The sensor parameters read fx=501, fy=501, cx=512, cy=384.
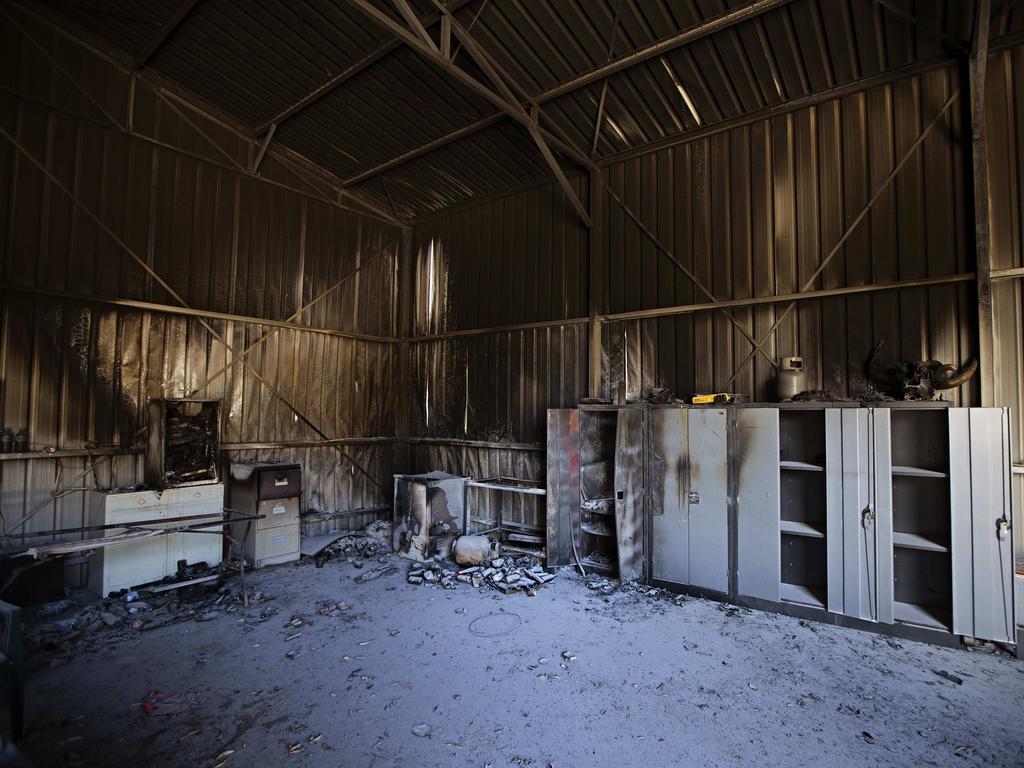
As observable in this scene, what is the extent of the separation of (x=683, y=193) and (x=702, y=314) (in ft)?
5.07

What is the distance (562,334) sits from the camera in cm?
715

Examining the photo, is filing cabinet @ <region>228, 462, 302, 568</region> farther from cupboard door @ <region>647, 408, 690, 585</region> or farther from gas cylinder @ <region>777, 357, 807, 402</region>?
gas cylinder @ <region>777, 357, 807, 402</region>

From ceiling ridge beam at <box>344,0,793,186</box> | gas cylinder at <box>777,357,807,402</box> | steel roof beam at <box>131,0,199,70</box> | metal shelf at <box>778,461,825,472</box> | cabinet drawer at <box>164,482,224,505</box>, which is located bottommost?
cabinet drawer at <box>164,482,224,505</box>

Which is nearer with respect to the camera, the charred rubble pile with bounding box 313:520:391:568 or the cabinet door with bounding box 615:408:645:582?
the cabinet door with bounding box 615:408:645:582

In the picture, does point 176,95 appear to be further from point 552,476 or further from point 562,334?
point 552,476

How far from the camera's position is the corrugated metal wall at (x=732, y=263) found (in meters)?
4.85

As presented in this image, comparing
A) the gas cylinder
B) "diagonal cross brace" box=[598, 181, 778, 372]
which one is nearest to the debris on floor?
the gas cylinder

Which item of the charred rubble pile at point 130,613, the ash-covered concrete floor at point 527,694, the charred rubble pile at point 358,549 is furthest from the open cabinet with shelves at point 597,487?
the charred rubble pile at point 130,613

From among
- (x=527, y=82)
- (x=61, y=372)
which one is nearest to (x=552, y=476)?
(x=527, y=82)

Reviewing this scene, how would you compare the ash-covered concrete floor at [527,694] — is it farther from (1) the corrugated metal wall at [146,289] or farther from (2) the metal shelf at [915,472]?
(1) the corrugated metal wall at [146,289]

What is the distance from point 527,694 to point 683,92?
6.17 m

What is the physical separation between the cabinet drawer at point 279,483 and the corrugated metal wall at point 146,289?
1146 millimetres

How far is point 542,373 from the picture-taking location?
7289 mm

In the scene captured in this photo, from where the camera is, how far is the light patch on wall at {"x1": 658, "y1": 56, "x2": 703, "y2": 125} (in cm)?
543
